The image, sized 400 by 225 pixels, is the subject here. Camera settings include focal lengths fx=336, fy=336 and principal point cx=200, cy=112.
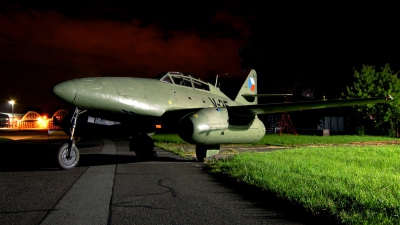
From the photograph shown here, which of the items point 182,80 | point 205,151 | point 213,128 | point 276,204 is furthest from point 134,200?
point 182,80

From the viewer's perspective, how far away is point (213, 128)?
10.4 meters

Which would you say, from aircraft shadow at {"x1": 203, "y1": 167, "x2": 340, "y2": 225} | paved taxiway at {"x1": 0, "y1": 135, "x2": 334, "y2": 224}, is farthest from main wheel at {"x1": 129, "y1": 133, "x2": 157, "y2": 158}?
aircraft shadow at {"x1": 203, "y1": 167, "x2": 340, "y2": 225}

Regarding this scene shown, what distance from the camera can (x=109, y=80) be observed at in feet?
31.7

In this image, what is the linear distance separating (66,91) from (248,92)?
34.6ft

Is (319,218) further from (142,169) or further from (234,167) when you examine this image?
(142,169)

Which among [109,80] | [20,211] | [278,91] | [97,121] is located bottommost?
[20,211]

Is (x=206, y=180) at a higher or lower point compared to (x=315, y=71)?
lower

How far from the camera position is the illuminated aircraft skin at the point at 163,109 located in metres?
9.07

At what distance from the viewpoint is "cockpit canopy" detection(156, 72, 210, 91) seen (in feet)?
38.2

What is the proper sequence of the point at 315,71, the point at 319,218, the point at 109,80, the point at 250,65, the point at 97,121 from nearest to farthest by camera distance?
the point at 319,218, the point at 109,80, the point at 97,121, the point at 315,71, the point at 250,65

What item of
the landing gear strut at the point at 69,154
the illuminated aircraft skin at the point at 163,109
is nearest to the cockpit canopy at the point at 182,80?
the illuminated aircraft skin at the point at 163,109

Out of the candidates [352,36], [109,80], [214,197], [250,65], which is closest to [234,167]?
[214,197]

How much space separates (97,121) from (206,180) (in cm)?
476

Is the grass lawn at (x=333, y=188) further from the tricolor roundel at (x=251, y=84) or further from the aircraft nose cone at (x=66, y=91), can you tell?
the tricolor roundel at (x=251, y=84)
